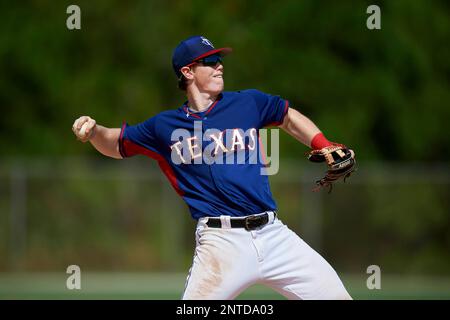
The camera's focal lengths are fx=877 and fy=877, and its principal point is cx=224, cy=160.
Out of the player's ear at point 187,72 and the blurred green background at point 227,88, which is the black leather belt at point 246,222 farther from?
the blurred green background at point 227,88

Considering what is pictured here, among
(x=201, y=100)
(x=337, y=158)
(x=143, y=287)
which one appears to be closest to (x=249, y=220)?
(x=337, y=158)

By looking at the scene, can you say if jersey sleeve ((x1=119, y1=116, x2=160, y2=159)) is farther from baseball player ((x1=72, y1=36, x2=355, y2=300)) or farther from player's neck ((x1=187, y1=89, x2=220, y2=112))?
player's neck ((x1=187, y1=89, x2=220, y2=112))

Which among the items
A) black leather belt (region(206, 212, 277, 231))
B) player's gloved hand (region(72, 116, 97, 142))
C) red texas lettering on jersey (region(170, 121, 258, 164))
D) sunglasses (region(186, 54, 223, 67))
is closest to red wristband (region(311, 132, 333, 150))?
red texas lettering on jersey (region(170, 121, 258, 164))

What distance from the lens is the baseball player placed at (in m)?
5.55

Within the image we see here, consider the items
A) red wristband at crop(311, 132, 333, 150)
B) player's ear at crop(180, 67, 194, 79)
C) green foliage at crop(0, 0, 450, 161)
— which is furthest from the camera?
green foliage at crop(0, 0, 450, 161)

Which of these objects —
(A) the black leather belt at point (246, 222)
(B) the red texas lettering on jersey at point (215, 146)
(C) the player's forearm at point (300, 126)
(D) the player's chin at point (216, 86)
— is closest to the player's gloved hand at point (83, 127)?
(B) the red texas lettering on jersey at point (215, 146)

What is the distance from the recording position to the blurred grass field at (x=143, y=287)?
1216cm

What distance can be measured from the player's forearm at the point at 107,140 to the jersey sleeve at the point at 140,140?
0.04 m

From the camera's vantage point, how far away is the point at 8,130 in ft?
68.3

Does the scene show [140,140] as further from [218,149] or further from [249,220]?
[249,220]

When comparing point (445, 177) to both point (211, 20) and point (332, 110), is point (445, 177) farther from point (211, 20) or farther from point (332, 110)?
point (211, 20)

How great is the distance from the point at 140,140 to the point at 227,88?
14.3m

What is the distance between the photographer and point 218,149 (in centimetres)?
577

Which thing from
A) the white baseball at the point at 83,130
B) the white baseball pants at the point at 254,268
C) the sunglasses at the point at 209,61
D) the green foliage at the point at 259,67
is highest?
the green foliage at the point at 259,67
